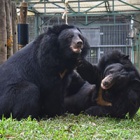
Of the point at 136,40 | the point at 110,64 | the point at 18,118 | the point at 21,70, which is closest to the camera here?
the point at 18,118

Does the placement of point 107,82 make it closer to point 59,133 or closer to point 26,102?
point 26,102

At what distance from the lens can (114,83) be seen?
19.5ft

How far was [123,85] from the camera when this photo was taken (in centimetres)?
598

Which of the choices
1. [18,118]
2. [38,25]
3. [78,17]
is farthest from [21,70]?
[78,17]

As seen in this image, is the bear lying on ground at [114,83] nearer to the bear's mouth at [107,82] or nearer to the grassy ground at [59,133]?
the bear's mouth at [107,82]

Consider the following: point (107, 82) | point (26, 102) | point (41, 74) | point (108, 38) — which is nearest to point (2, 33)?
A: point (41, 74)

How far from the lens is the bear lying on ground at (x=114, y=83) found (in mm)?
5926

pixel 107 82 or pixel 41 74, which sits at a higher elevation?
pixel 41 74

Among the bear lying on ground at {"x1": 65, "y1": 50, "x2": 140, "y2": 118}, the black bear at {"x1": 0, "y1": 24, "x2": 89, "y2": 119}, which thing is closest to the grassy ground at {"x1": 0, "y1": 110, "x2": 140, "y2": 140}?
the black bear at {"x1": 0, "y1": 24, "x2": 89, "y2": 119}

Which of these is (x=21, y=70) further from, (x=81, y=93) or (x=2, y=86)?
(x=81, y=93)

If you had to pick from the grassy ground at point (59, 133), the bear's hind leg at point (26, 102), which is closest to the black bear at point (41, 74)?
the bear's hind leg at point (26, 102)

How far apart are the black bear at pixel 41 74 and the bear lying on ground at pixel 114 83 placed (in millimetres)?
461

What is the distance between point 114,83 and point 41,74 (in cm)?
120

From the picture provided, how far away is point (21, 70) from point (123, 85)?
5.45 feet
